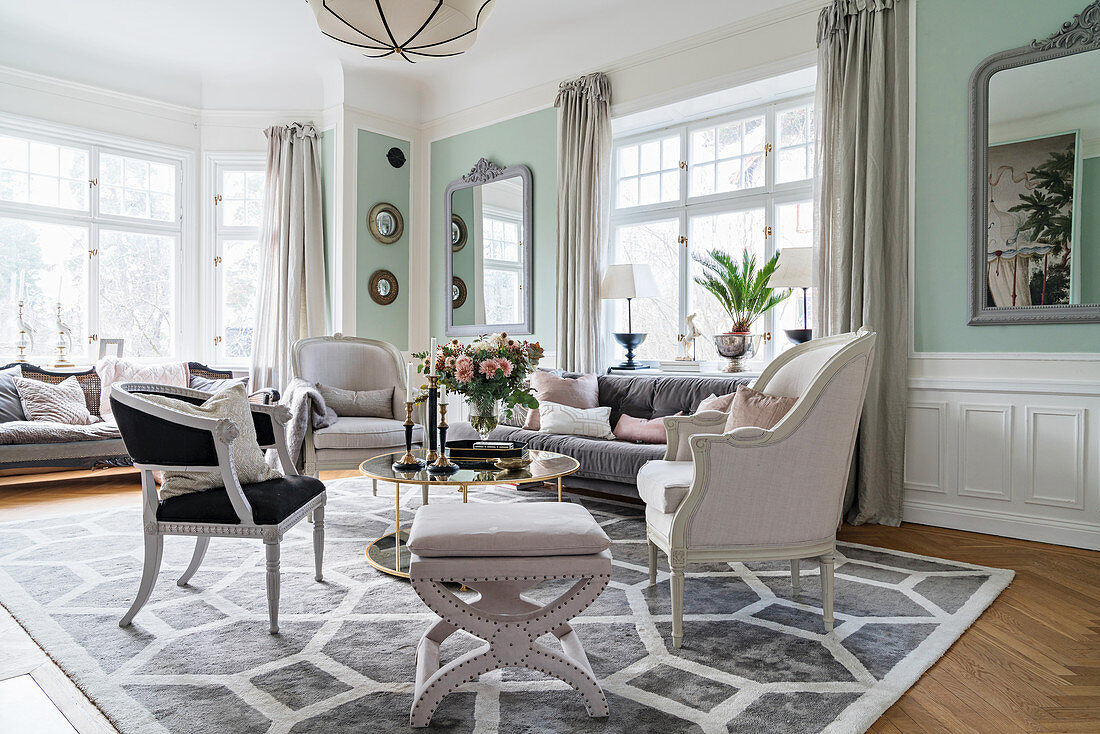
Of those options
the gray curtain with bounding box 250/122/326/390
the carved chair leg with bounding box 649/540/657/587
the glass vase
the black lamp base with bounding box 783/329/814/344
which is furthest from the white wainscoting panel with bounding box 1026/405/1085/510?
the gray curtain with bounding box 250/122/326/390

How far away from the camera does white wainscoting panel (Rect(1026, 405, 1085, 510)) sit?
326 centimetres

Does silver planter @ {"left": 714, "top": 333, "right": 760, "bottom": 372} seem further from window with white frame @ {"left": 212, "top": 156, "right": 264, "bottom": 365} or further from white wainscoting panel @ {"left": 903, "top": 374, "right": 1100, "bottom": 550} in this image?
window with white frame @ {"left": 212, "top": 156, "right": 264, "bottom": 365}

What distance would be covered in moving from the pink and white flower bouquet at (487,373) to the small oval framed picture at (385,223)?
3.33 metres

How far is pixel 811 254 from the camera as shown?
4066mm

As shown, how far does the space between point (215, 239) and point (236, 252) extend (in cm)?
21

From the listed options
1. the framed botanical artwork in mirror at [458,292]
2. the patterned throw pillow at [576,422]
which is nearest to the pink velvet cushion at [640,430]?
the patterned throw pillow at [576,422]

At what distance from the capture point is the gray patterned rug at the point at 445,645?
1.77m

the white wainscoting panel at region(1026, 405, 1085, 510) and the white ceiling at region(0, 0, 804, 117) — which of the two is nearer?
the white wainscoting panel at region(1026, 405, 1085, 510)

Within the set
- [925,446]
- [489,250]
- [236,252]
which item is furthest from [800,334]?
[236,252]

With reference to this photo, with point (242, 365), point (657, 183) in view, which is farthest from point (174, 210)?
point (657, 183)

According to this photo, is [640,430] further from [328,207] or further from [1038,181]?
[328,207]

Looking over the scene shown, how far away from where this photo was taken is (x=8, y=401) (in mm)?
4727

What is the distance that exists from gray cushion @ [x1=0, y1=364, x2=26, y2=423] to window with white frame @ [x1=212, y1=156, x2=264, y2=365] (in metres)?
1.68

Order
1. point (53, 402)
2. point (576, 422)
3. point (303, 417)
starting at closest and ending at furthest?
1. point (303, 417)
2. point (576, 422)
3. point (53, 402)
